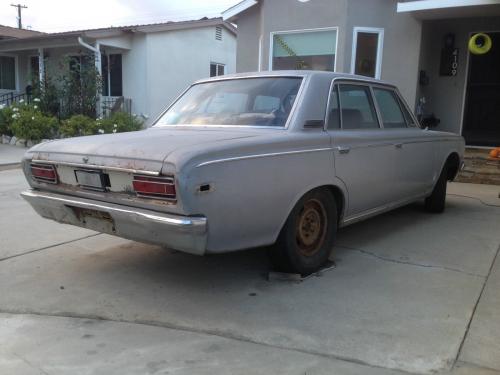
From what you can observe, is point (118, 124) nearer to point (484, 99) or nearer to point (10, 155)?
point (10, 155)

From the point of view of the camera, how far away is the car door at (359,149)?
4367 millimetres

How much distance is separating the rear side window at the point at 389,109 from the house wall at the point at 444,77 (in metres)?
5.42

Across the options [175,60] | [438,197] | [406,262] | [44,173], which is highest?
[175,60]

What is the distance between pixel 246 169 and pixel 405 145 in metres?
2.53

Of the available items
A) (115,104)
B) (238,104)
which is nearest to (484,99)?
(238,104)

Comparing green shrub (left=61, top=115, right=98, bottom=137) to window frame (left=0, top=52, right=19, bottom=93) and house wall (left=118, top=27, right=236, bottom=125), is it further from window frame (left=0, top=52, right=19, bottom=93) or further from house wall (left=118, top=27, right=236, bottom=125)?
window frame (left=0, top=52, right=19, bottom=93)

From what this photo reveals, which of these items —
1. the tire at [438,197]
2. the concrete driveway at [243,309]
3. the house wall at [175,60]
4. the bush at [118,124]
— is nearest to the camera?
the concrete driveway at [243,309]

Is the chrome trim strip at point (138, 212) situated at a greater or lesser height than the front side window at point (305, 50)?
lesser

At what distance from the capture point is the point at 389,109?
5363mm

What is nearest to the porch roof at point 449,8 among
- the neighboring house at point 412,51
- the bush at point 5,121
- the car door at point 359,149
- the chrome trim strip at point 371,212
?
the neighboring house at point 412,51

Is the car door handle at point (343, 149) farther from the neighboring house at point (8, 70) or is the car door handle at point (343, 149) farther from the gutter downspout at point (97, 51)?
the neighboring house at point (8, 70)

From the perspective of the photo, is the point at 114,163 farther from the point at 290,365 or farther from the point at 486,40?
the point at 486,40

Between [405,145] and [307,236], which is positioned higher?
[405,145]

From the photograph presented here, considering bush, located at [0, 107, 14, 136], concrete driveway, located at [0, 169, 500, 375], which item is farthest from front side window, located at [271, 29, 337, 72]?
bush, located at [0, 107, 14, 136]
